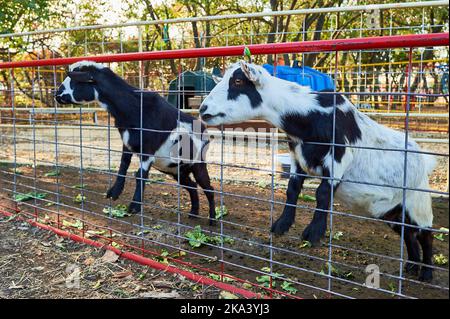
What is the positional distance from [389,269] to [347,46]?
1.80 m

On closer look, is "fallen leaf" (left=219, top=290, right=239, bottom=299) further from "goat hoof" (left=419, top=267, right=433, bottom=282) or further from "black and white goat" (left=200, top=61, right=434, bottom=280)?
"goat hoof" (left=419, top=267, right=433, bottom=282)

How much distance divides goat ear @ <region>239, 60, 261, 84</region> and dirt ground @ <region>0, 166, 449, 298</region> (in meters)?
0.64

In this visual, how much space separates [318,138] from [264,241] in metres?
1.60

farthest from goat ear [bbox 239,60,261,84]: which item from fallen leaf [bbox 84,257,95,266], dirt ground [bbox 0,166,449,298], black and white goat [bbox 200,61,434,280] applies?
fallen leaf [bbox 84,257,95,266]

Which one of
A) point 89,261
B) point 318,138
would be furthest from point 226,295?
point 89,261

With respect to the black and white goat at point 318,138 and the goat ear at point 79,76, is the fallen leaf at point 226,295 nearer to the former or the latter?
the black and white goat at point 318,138

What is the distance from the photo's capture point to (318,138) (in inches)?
92.5

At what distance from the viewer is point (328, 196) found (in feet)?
7.55

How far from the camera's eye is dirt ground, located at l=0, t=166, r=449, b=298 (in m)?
2.76

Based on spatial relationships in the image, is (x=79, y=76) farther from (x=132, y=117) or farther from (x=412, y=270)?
(x=412, y=270)

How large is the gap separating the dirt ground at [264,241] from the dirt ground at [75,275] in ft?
0.65
